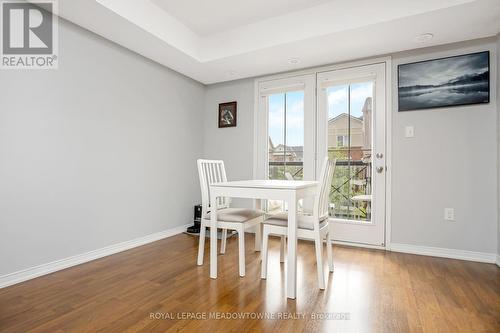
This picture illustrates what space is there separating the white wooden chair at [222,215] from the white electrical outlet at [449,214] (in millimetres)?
1852

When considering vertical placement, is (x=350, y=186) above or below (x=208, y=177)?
below

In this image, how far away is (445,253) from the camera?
106 inches

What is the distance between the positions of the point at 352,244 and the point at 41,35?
361cm

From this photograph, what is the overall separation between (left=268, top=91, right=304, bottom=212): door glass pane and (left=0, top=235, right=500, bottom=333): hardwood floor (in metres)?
1.30

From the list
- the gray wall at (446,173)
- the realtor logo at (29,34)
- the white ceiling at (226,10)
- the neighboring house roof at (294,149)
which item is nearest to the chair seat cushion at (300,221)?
the gray wall at (446,173)

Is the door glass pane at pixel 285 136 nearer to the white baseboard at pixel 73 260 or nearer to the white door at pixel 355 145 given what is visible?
the white door at pixel 355 145

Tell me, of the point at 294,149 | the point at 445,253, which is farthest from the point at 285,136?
the point at 445,253

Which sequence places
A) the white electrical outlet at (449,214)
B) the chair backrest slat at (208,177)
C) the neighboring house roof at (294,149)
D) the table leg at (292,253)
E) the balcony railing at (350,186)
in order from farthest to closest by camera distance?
1. the neighboring house roof at (294,149)
2. the balcony railing at (350,186)
3. the white electrical outlet at (449,214)
4. the chair backrest slat at (208,177)
5. the table leg at (292,253)

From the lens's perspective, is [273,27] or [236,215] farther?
[273,27]

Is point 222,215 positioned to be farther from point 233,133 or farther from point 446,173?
point 446,173

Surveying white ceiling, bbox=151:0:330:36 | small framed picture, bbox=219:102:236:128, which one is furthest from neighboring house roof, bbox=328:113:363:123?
small framed picture, bbox=219:102:236:128

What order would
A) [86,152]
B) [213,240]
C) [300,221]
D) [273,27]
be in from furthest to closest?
[273,27] → [86,152] → [213,240] → [300,221]

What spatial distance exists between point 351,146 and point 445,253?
142cm

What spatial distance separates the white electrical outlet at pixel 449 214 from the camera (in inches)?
105
